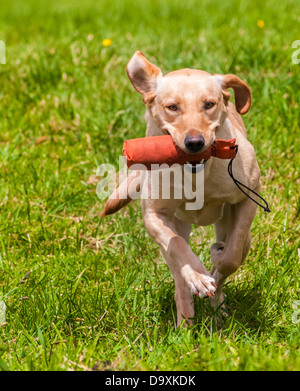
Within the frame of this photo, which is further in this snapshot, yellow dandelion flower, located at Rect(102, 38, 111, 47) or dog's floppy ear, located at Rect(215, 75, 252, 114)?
yellow dandelion flower, located at Rect(102, 38, 111, 47)

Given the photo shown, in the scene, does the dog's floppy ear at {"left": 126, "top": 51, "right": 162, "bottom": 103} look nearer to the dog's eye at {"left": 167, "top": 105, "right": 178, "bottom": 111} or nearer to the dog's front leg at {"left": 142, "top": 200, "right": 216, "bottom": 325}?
the dog's eye at {"left": 167, "top": 105, "right": 178, "bottom": 111}

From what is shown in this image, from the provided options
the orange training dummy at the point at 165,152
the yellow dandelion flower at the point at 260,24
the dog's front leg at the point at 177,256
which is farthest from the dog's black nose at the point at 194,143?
the yellow dandelion flower at the point at 260,24

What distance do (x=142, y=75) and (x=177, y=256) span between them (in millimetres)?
976

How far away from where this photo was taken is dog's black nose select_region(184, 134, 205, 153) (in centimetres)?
296

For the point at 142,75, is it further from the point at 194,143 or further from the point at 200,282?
the point at 200,282

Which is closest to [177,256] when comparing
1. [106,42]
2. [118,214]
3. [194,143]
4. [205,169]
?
[205,169]

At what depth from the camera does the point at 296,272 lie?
12.3 feet

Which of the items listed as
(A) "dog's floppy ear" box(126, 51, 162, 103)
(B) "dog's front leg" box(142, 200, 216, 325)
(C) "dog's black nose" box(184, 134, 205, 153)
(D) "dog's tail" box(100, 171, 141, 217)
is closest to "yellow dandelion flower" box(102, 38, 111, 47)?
(D) "dog's tail" box(100, 171, 141, 217)

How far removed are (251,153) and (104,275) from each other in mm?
1173

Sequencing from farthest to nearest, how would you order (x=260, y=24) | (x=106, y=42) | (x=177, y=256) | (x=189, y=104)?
(x=260, y=24) < (x=106, y=42) < (x=177, y=256) < (x=189, y=104)

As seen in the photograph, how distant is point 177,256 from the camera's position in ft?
10.8

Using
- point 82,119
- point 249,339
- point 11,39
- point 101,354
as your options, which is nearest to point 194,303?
point 249,339

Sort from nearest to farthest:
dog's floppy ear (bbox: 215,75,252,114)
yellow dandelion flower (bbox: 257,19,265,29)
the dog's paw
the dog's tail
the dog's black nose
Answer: the dog's black nose
the dog's paw
dog's floppy ear (bbox: 215,75,252,114)
the dog's tail
yellow dandelion flower (bbox: 257,19,265,29)
